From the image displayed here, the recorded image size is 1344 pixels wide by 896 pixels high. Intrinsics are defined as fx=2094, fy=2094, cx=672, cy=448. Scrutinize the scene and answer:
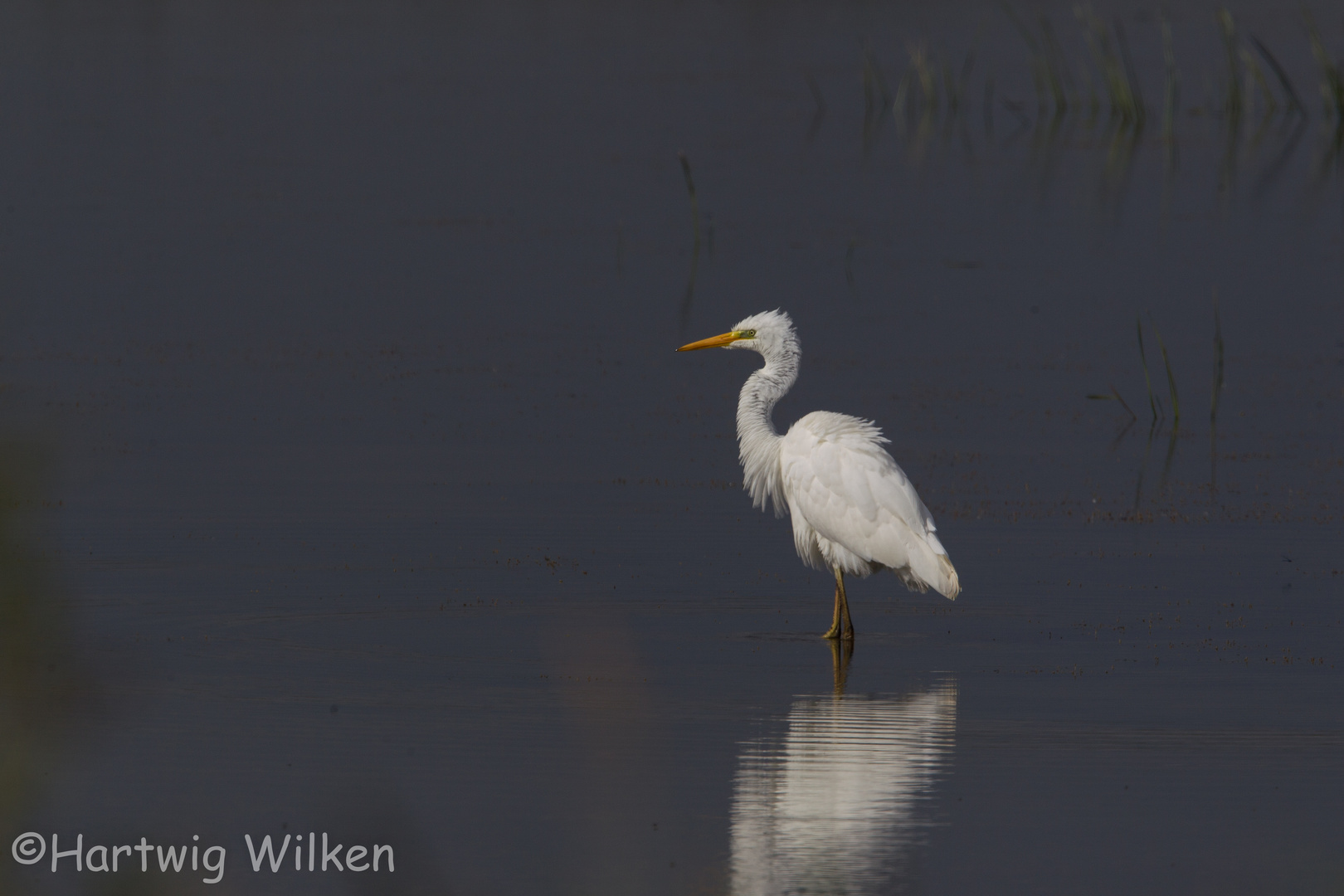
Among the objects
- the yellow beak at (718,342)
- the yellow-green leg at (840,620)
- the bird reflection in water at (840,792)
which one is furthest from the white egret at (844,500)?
the bird reflection in water at (840,792)

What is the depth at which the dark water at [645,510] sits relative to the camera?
7391mm

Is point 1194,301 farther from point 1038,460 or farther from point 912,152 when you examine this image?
point 912,152

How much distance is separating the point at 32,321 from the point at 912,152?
54.4 ft

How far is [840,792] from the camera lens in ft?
25.6

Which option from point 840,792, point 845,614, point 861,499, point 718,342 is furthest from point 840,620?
point 840,792

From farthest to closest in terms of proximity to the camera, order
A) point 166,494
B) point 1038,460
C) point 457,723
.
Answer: point 1038,460, point 166,494, point 457,723

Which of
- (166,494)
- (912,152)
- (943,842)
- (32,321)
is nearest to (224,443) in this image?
(166,494)

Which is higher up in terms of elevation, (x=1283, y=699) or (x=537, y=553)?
(x=537, y=553)

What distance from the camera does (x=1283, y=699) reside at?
9.36 metres

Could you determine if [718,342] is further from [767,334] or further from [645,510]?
[645,510]

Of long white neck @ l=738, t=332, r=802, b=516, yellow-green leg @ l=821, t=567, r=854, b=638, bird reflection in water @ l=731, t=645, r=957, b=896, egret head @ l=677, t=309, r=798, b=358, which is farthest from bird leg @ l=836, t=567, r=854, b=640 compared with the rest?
egret head @ l=677, t=309, r=798, b=358

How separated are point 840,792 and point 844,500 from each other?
10.9 ft

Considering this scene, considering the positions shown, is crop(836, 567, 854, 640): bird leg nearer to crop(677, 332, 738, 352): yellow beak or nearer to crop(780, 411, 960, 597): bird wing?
crop(780, 411, 960, 597): bird wing

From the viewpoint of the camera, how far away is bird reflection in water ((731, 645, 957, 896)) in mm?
6906
